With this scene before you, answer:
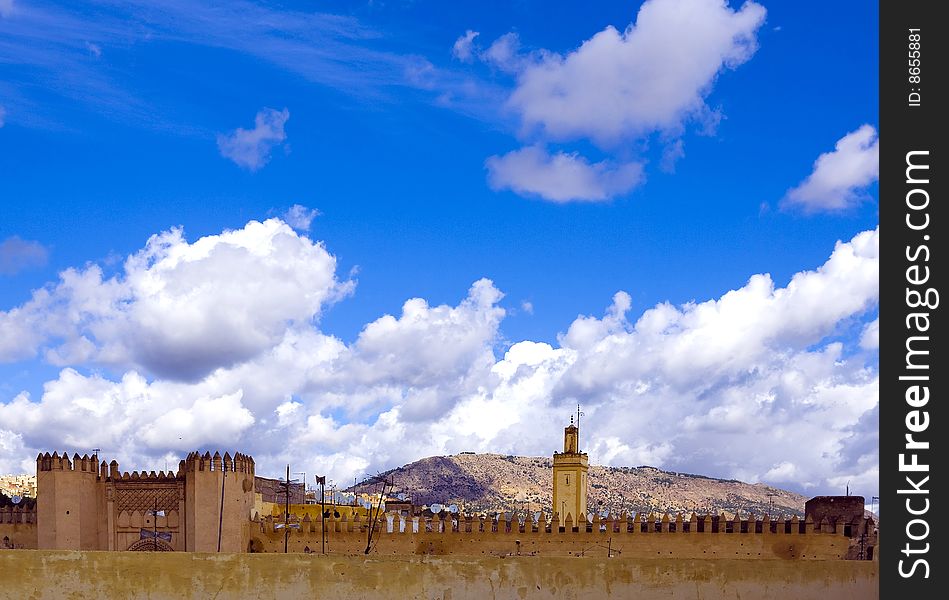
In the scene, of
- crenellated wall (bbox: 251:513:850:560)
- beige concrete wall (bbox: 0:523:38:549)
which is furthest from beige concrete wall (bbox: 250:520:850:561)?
beige concrete wall (bbox: 0:523:38:549)

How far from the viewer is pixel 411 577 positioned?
12234 millimetres

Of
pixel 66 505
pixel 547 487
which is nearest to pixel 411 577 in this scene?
pixel 66 505

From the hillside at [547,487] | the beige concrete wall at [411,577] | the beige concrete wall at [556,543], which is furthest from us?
the hillside at [547,487]

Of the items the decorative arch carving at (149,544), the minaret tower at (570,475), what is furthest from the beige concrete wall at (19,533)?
the minaret tower at (570,475)

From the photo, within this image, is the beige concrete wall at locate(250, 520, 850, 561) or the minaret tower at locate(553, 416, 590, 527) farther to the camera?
the minaret tower at locate(553, 416, 590, 527)

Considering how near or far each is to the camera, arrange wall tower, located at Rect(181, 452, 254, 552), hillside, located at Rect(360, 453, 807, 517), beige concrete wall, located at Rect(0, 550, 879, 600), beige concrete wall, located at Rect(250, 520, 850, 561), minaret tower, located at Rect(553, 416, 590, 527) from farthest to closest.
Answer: hillside, located at Rect(360, 453, 807, 517), minaret tower, located at Rect(553, 416, 590, 527), wall tower, located at Rect(181, 452, 254, 552), beige concrete wall, located at Rect(250, 520, 850, 561), beige concrete wall, located at Rect(0, 550, 879, 600)

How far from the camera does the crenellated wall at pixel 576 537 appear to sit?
2770 cm

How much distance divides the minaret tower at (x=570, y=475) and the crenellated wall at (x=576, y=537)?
426 inches

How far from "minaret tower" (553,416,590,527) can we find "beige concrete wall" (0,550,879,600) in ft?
90.9

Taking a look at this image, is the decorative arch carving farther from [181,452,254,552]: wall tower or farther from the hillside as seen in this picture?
the hillside

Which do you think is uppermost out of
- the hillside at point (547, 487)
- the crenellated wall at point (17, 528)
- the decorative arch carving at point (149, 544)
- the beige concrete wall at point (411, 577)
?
the beige concrete wall at point (411, 577)

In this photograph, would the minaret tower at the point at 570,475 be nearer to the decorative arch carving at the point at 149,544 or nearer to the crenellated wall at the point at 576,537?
the crenellated wall at the point at 576,537

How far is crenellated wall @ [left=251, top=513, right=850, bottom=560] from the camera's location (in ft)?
90.9
